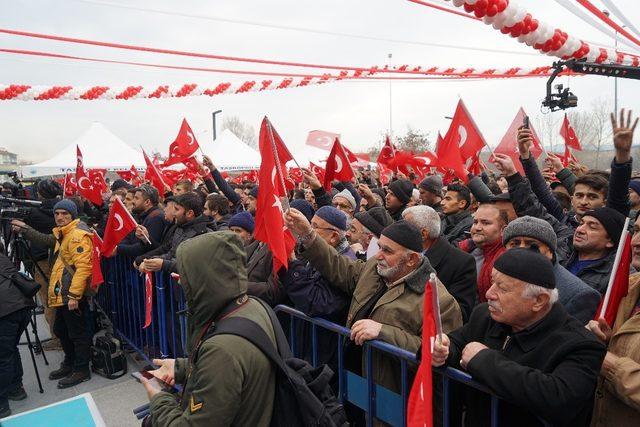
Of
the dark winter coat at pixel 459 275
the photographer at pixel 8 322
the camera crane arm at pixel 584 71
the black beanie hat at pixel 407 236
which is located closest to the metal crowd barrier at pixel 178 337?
the black beanie hat at pixel 407 236

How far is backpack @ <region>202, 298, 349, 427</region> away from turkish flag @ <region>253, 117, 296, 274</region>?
117 centimetres

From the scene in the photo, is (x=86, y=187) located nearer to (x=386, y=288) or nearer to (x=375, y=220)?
(x=375, y=220)

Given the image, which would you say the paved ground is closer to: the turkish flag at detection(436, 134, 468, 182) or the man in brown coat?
the man in brown coat

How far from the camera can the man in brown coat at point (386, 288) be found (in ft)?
8.75

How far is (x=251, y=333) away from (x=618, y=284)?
2.00 metres

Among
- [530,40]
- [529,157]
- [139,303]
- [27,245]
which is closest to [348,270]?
[529,157]

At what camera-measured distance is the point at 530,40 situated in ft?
17.3

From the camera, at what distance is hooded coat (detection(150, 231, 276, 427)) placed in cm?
184

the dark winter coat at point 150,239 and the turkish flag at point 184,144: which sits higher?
the turkish flag at point 184,144

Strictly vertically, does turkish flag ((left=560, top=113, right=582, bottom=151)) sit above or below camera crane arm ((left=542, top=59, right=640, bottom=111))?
below

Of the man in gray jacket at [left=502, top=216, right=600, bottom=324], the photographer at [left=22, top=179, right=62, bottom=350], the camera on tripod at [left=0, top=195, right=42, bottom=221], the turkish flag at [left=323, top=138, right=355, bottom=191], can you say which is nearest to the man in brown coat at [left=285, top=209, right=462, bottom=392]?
the man in gray jacket at [left=502, top=216, right=600, bottom=324]

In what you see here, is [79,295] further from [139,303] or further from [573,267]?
[573,267]

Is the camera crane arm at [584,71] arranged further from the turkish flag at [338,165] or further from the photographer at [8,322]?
the photographer at [8,322]

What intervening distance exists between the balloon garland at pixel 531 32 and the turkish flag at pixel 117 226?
157 inches
